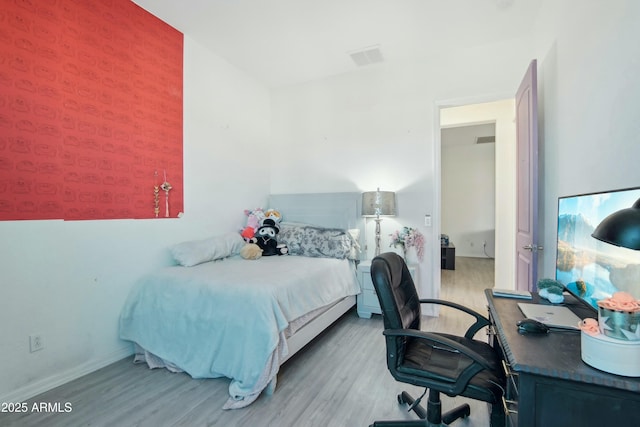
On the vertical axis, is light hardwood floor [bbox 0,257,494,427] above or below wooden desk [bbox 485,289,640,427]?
below

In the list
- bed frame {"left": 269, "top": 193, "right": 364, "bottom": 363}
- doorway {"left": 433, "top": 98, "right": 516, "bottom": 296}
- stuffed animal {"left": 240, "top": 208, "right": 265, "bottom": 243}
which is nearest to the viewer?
stuffed animal {"left": 240, "top": 208, "right": 265, "bottom": 243}

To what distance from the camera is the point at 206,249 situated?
295cm

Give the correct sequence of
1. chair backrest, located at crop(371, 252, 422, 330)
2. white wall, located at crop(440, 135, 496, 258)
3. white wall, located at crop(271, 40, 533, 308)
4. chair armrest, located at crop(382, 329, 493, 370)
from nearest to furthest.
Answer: chair armrest, located at crop(382, 329, 493, 370), chair backrest, located at crop(371, 252, 422, 330), white wall, located at crop(271, 40, 533, 308), white wall, located at crop(440, 135, 496, 258)

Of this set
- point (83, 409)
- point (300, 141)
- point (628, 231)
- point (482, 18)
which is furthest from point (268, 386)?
point (482, 18)

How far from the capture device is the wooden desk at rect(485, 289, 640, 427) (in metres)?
0.82

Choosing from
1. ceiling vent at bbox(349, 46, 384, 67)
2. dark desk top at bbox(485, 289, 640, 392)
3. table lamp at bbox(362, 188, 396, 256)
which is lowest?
dark desk top at bbox(485, 289, 640, 392)

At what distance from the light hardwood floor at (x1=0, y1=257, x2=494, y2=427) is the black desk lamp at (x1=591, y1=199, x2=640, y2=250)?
56.7 inches

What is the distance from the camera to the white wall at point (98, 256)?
196cm

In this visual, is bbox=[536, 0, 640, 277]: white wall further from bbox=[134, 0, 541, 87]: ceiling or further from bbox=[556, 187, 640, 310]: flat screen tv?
bbox=[134, 0, 541, 87]: ceiling

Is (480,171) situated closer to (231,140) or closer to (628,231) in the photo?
(231,140)

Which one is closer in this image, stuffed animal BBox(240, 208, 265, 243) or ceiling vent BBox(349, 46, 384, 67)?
ceiling vent BBox(349, 46, 384, 67)

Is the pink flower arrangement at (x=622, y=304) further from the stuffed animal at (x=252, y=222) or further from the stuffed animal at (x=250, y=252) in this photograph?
the stuffed animal at (x=252, y=222)

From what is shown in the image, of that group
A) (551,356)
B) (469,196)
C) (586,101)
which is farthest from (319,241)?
(469,196)

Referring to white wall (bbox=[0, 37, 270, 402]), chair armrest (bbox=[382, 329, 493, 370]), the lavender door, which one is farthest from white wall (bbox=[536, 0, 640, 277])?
white wall (bbox=[0, 37, 270, 402])
